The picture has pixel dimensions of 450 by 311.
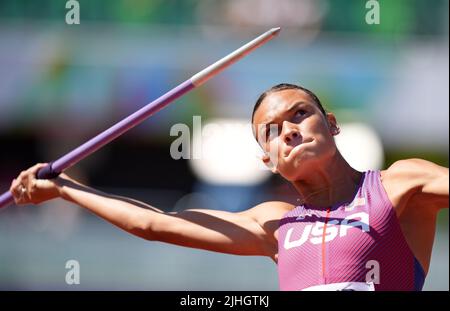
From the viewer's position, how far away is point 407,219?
2.95 meters

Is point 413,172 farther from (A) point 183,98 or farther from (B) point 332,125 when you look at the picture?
(A) point 183,98

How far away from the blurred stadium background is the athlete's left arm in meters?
6.62

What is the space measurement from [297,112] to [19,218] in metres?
7.08

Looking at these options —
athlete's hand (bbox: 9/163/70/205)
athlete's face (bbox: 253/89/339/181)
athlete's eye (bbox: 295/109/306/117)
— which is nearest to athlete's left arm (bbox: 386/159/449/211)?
athlete's face (bbox: 253/89/339/181)

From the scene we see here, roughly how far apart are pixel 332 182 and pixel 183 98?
7677mm

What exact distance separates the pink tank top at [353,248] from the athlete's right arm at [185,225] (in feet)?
0.51

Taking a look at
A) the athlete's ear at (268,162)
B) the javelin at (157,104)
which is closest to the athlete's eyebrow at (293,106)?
the athlete's ear at (268,162)

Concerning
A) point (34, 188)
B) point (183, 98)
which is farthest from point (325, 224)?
point (183, 98)

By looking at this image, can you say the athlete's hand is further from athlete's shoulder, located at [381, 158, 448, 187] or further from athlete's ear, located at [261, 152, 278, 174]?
athlete's shoulder, located at [381, 158, 448, 187]

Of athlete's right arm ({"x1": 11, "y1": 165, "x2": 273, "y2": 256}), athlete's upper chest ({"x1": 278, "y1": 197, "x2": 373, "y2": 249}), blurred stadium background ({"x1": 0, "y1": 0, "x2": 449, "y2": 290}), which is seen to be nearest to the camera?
athlete's upper chest ({"x1": 278, "y1": 197, "x2": 373, "y2": 249})

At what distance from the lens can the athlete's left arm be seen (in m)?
2.80

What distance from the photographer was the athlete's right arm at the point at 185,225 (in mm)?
3184

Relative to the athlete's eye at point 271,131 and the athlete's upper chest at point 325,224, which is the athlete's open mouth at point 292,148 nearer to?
the athlete's eye at point 271,131
